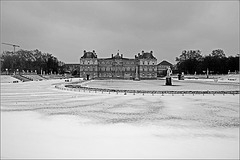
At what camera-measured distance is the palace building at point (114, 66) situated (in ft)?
293

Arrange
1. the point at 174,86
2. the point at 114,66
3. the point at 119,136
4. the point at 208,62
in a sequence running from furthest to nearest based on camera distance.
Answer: the point at 114,66 < the point at 208,62 < the point at 174,86 < the point at 119,136

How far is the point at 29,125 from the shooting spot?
23.4 ft

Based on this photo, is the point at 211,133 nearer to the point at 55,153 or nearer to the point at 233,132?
the point at 233,132

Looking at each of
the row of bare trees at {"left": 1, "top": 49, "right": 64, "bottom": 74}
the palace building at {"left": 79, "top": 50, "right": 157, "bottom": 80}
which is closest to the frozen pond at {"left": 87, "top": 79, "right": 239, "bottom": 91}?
the row of bare trees at {"left": 1, "top": 49, "right": 64, "bottom": 74}

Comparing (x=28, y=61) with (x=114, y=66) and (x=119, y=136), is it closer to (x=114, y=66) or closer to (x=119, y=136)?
(x=114, y=66)

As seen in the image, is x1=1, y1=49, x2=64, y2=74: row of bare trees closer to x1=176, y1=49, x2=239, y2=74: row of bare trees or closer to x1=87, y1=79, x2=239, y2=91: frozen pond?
x1=87, y1=79, x2=239, y2=91: frozen pond

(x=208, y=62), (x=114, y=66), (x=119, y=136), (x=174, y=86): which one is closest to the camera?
(x=119, y=136)

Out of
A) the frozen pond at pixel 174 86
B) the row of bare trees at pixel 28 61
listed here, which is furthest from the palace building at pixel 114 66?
the frozen pond at pixel 174 86

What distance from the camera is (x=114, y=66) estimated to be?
294 feet

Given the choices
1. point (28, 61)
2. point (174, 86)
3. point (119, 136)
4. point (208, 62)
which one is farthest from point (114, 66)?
point (119, 136)

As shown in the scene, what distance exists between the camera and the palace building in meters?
89.2

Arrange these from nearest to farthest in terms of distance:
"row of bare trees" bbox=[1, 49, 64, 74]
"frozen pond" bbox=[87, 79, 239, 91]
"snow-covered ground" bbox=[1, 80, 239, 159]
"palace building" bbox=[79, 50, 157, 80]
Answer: "snow-covered ground" bbox=[1, 80, 239, 159], "frozen pond" bbox=[87, 79, 239, 91], "row of bare trees" bbox=[1, 49, 64, 74], "palace building" bbox=[79, 50, 157, 80]

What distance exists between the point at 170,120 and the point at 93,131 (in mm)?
2971

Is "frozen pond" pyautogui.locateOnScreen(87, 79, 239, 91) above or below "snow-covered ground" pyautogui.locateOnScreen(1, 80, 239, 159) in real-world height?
above
